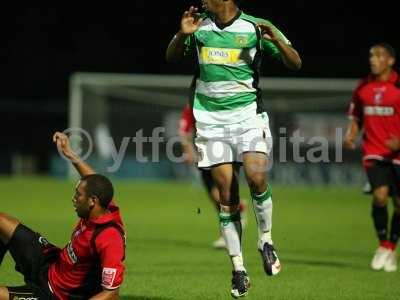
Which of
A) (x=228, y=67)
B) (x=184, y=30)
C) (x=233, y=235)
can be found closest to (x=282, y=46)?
(x=228, y=67)

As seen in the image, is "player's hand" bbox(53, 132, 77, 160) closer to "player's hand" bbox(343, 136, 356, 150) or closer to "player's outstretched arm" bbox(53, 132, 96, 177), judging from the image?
"player's outstretched arm" bbox(53, 132, 96, 177)

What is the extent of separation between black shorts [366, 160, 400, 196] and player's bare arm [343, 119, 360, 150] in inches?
12.8

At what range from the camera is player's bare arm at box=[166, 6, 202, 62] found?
737cm

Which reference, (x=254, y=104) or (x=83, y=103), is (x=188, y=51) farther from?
(x=83, y=103)

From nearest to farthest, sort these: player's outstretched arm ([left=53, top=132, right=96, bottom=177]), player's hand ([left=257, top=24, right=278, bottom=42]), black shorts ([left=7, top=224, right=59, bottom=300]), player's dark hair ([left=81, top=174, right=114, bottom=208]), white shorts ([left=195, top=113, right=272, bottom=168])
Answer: player's dark hair ([left=81, top=174, right=114, bottom=208]) < black shorts ([left=7, top=224, right=59, bottom=300]) < player's outstretched arm ([left=53, top=132, right=96, bottom=177]) < player's hand ([left=257, top=24, right=278, bottom=42]) < white shorts ([left=195, top=113, right=272, bottom=168])

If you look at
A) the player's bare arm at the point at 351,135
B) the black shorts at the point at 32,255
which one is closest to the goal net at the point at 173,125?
the player's bare arm at the point at 351,135

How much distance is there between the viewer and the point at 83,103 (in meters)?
25.3

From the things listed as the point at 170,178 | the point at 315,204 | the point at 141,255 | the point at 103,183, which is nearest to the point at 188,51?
the point at 103,183

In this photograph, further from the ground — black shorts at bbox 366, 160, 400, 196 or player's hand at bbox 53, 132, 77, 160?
player's hand at bbox 53, 132, 77, 160

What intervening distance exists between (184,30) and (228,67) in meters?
0.62

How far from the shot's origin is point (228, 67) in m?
7.79

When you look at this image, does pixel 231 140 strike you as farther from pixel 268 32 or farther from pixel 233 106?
pixel 268 32

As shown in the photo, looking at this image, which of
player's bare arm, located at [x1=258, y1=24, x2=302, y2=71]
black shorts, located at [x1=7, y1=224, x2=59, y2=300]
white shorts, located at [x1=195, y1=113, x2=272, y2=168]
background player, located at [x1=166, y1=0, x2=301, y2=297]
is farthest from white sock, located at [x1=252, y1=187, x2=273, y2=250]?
black shorts, located at [x1=7, y1=224, x2=59, y2=300]

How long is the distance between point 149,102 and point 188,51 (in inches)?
683
